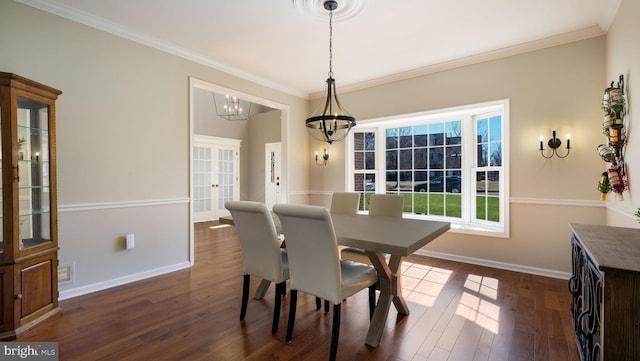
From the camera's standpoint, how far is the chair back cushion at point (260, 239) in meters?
2.15

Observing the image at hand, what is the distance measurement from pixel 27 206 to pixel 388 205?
3.15m

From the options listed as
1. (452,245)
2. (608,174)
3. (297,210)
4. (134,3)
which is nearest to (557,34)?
(608,174)

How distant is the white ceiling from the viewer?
271cm

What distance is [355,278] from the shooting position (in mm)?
2049

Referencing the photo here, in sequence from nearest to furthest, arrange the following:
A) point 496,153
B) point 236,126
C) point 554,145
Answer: point 554,145 < point 496,153 < point 236,126

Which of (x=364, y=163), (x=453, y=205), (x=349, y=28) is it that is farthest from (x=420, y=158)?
(x=349, y=28)

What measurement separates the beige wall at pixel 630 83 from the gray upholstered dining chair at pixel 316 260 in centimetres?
210

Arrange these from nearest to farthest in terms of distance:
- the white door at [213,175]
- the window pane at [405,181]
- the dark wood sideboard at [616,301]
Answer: the dark wood sideboard at [616,301] → the window pane at [405,181] → the white door at [213,175]

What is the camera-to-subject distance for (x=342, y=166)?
5.20 meters

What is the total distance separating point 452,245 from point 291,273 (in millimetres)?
2872

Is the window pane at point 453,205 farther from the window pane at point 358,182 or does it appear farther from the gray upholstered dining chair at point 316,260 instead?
the gray upholstered dining chair at point 316,260

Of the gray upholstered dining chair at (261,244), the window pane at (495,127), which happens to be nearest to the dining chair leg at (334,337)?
the gray upholstered dining chair at (261,244)

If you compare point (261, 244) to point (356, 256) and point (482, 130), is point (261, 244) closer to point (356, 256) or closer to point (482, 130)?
point (356, 256)

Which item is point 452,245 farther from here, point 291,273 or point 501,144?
point 291,273
